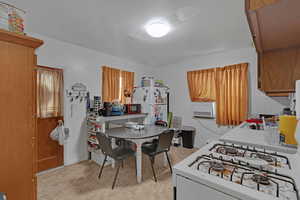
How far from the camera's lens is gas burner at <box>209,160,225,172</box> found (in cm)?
76

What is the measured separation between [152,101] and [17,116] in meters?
2.64

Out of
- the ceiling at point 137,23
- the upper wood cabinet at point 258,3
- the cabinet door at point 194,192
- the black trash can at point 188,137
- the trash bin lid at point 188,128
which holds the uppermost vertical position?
the ceiling at point 137,23

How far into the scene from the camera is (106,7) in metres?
1.75

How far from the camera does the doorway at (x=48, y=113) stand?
251 cm

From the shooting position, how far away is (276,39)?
3.47 ft

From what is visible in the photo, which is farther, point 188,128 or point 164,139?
point 188,128

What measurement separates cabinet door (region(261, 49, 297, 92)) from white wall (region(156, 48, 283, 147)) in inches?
78.6

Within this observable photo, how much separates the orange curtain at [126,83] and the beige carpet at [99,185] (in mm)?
1821

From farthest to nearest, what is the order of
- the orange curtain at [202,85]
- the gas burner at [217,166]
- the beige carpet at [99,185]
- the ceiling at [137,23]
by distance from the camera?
the orange curtain at [202,85] → the beige carpet at [99,185] → the ceiling at [137,23] → the gas burner at [217,166]

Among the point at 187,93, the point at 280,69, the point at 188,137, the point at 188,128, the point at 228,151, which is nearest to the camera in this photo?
the point at 228,151

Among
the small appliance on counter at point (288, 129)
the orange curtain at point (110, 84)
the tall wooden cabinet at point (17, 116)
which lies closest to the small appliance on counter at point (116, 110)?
the orange curtain at point (110, 84)

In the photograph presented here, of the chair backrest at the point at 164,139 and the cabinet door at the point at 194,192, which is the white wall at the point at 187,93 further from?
the cabinet door at the point at 194,192

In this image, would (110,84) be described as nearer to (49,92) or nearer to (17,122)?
(49,92)

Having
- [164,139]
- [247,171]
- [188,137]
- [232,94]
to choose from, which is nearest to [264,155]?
[247,171]
